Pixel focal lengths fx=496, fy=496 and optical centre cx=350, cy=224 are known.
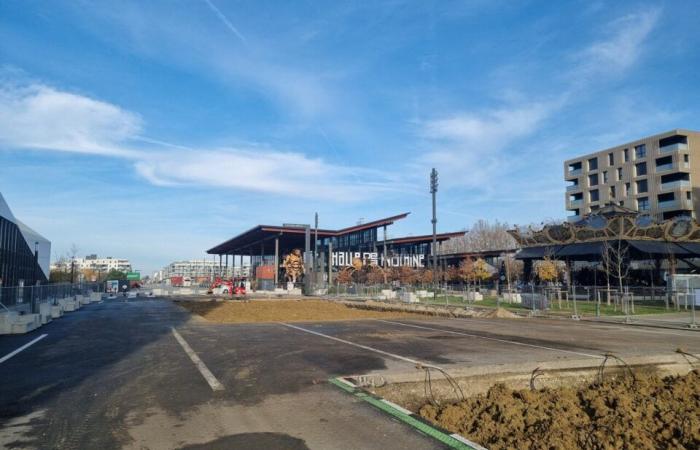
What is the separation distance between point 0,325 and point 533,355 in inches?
685

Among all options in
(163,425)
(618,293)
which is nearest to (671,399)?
(163,425)

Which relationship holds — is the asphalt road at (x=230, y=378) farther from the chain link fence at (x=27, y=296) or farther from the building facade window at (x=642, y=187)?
the building facade window at (x=642, y=187)

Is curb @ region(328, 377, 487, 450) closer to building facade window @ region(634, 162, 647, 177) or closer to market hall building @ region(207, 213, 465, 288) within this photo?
market hall building @ region(207, 213, 465, 288)

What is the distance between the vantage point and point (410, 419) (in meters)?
6.25

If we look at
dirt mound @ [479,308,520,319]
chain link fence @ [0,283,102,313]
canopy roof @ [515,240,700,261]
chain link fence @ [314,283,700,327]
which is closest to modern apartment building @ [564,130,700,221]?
canopy roof @ [515,240,700,261]

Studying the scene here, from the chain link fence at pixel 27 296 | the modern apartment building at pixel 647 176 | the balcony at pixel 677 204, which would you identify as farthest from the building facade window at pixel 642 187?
the chain link fence at pixel 27 296

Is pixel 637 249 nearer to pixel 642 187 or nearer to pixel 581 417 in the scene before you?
pixel 581 417

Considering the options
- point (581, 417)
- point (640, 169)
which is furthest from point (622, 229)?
point (640, 169)

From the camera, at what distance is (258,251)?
4139 inches

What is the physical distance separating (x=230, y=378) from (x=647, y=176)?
8527cm

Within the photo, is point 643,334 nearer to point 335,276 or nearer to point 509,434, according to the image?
point 509,434

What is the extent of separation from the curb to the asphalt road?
17 cm

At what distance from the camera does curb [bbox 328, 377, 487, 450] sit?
5305 millimetres

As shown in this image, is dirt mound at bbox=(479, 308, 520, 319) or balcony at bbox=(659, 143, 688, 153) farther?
balcony at bbox=(659, 143, 688, 153)
